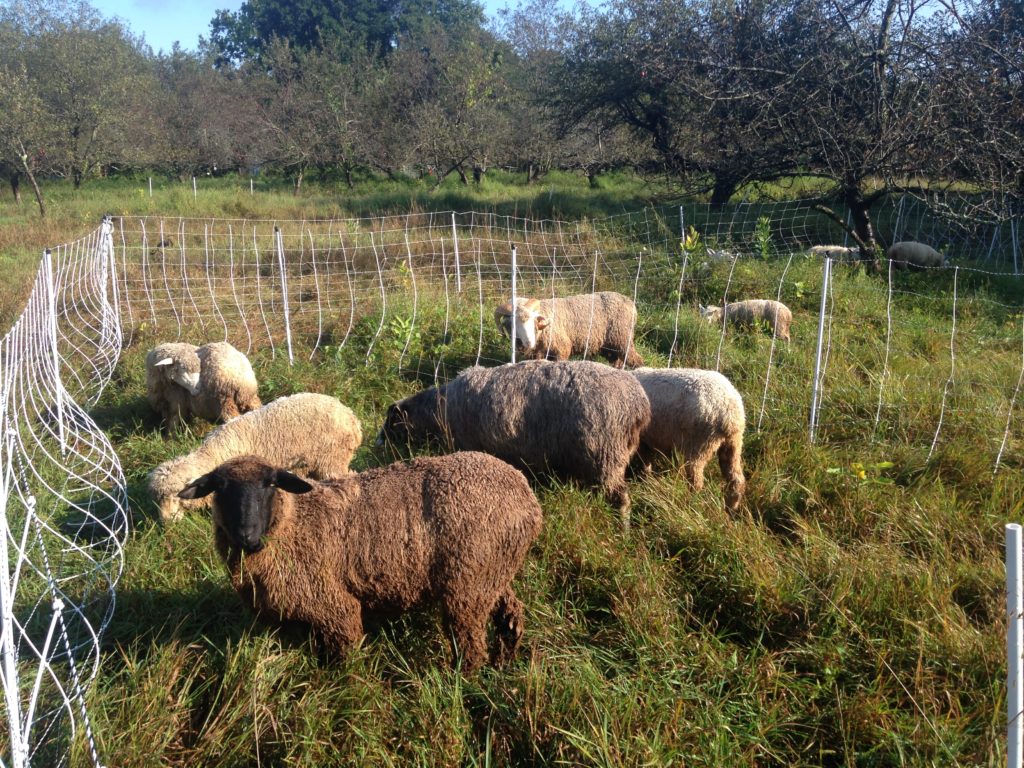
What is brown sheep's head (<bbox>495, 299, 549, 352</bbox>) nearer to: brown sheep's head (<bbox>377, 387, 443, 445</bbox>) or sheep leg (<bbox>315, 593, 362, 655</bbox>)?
brown sheep's head (<bbox>377, 387, 443, 445</bbox>)

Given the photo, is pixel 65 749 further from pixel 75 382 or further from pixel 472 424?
pixel 75 382

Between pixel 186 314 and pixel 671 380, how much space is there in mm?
6395

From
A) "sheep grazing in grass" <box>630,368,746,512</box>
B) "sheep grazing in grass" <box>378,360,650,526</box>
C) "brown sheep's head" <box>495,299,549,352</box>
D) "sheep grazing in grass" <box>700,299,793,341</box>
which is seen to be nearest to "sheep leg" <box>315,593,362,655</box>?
"sheep grazing in grass" <box>378,360,650,526</box>

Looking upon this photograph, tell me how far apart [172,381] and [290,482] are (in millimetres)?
3529

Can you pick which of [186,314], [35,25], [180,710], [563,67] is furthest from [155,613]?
[35,25]

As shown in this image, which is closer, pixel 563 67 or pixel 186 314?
pixel 186 314

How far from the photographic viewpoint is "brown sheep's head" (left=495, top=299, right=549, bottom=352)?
7.17 metres

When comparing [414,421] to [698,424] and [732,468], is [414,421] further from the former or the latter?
[732,468]

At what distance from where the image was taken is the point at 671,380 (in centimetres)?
494

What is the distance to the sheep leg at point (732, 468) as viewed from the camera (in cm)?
468

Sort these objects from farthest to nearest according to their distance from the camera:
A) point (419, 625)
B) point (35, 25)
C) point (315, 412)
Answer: point (35, 25) < point (315, 412) < point (419, 625)

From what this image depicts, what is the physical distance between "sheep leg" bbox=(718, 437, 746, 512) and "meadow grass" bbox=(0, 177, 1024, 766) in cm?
10

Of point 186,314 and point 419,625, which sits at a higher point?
point 186,314

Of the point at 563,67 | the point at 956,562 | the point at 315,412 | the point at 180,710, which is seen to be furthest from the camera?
the point at 563,67
